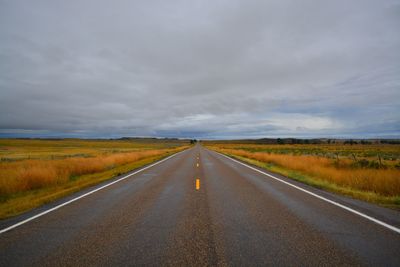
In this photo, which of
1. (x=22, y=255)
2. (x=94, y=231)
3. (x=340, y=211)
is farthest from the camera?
(x=340, y=211)

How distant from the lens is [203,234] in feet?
14.7

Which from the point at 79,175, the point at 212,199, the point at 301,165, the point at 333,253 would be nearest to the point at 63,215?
the point at 212,199

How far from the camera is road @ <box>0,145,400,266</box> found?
3.54m

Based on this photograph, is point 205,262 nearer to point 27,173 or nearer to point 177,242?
point 177,242

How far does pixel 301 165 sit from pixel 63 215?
51.1 ft

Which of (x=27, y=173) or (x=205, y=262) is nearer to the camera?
(x=205, y=262)

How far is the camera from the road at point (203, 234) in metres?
Answer: 3.54

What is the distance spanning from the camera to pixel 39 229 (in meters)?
4.78

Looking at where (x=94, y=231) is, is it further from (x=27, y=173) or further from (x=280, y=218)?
(x=27, y=173)

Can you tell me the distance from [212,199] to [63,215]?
13.3 feet

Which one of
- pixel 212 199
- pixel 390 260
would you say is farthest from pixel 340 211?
pixel 212 199

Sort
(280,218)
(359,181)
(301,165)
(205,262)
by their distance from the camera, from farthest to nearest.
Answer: (301,165) → (359,181) → (280,218) → (205,262)

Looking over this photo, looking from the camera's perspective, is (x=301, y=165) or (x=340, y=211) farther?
(x=301, y=165)

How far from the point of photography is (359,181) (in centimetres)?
1026
